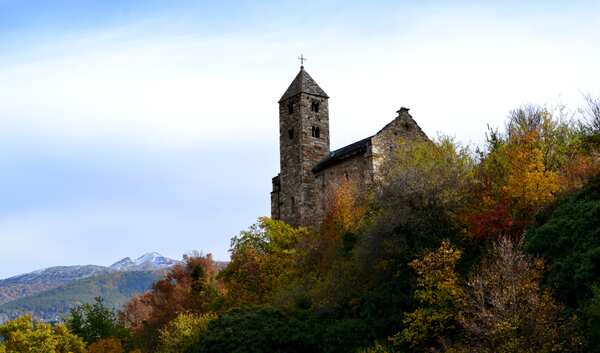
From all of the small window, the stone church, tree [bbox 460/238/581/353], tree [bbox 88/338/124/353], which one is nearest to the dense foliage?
tree [bbox 460/238/581/353]

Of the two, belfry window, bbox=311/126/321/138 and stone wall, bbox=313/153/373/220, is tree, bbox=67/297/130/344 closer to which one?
stone wall, bbox=313/153/373/220

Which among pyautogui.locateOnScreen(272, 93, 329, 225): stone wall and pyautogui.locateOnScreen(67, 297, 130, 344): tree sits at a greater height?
pyautogui.locateOnScreen(272, 93, 329, 225): stone wall

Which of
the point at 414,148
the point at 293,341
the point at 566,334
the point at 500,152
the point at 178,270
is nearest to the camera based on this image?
the point at 566,334

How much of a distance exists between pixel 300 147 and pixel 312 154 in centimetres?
107

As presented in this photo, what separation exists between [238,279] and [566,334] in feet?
84.8

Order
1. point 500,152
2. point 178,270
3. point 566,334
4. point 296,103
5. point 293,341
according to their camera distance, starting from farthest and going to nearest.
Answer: point 178,270, point 296,103, point 500,152, point 293,341, point 566,334

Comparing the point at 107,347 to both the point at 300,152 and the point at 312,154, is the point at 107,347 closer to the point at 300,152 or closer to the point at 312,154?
the point at 300,152

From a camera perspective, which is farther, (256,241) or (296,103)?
(296,103)

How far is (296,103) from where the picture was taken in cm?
5975

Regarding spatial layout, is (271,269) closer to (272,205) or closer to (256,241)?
(256,241)

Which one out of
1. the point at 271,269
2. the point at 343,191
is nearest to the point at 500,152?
the point at 343,191

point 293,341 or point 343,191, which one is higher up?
point 343,191

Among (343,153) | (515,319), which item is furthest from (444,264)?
(343,153)

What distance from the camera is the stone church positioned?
53844mm
